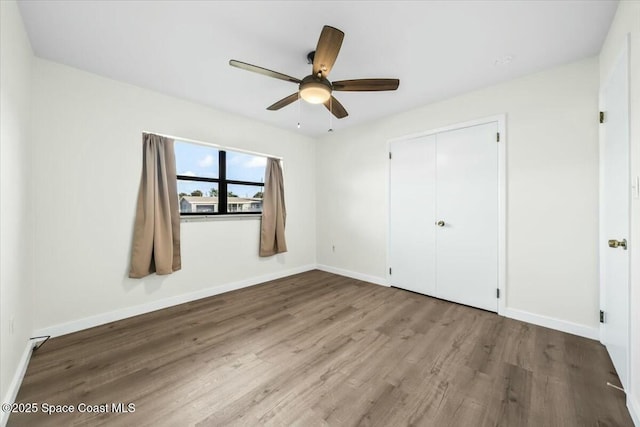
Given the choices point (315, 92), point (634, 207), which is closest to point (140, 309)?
point (315, 92)

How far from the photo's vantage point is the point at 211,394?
1.55 metres

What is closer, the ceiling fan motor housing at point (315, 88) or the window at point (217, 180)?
the ceiling fan motor housing at point (315, 88)

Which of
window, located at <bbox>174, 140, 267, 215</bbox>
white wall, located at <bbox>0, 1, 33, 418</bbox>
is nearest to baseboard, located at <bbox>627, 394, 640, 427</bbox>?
white wall, located at <bbox>0, 1, 33, 418</bbox>

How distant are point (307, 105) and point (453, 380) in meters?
3.19

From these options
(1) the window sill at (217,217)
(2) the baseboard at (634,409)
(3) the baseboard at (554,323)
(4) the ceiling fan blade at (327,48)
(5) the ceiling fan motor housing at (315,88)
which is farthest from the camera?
(1) the window sill at (217,217)

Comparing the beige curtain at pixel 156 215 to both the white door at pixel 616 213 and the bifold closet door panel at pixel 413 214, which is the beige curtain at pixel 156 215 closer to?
the bifold closet door panel at pixel 413 214

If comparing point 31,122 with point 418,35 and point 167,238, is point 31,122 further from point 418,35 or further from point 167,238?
point 418,35

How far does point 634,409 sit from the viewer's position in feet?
4.37

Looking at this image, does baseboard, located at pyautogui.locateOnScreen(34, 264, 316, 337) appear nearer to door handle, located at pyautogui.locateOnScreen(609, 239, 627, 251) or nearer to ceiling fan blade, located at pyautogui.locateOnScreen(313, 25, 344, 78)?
ceiling fan blade, located at pyautogui.locateOnScreen(313, 25, 344, 78)

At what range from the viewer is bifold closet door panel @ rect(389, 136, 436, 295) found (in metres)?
3.23

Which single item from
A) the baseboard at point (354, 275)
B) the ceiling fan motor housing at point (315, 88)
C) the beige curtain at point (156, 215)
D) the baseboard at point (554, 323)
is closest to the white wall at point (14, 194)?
the beige curtain at point (156, 215)

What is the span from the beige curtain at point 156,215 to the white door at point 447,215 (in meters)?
2.95

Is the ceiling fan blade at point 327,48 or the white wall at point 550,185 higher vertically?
the ceiling fan blade at point 327,48

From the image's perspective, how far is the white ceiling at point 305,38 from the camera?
1670 millimetres
